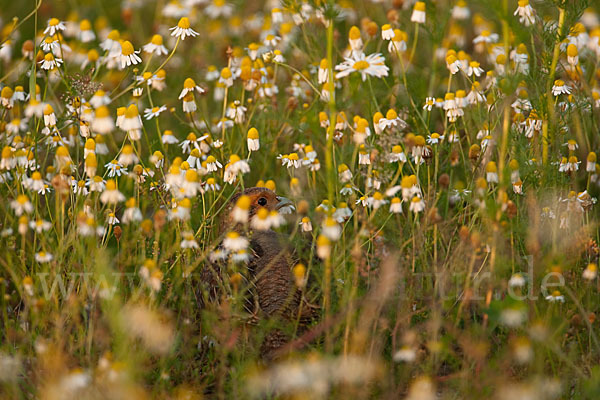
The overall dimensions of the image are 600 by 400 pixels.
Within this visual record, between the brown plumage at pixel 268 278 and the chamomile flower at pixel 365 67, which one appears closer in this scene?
the brown plumage at pixel 268 278

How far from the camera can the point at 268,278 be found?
392 centimetres

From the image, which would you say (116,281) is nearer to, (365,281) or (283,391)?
(283,391)

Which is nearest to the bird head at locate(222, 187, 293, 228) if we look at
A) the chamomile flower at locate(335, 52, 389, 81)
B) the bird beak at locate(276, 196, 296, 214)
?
the bird beak at locate(276, 196, 296, 214)

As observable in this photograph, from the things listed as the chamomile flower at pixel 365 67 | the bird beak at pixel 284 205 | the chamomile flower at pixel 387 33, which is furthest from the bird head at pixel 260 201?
the chamomile flower at pixel 387 33

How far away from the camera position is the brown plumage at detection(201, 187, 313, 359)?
3.51 meters

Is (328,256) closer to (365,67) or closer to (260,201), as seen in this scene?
(365,67)

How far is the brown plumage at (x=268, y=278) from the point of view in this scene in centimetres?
351

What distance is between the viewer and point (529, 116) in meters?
4.48

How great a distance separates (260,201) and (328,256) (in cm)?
123

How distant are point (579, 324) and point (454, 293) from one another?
61cm

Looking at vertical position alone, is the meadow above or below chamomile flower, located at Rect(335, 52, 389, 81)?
below

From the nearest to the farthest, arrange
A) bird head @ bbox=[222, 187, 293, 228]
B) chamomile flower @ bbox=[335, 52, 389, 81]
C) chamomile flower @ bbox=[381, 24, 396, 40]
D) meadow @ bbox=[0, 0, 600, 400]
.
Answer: meadow @ bbox=[0, 0, 600, 400]
chamomile flower @ bbox=[335, 52, 389, 81]
bird head @ bbox=[222, 187, 293, 228]
chamomile flower @ bbox=[381, 24, 396, 40]

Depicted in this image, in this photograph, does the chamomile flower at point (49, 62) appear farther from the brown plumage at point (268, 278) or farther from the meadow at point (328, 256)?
the brown plumage at point (268, 278)

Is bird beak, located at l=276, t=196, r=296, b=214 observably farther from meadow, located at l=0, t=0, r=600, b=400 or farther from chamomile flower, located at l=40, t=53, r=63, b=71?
chamomile flower, located at l=40, t=53, r=63, b=71
